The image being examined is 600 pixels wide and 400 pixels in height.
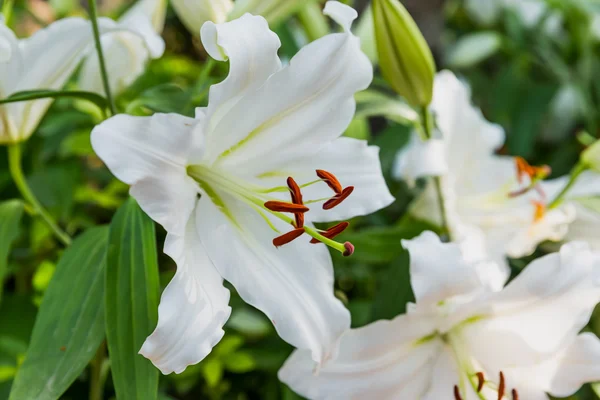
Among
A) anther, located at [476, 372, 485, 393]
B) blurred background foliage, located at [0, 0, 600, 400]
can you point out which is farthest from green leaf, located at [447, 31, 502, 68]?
anther, located at [476, 372, 485, 393]

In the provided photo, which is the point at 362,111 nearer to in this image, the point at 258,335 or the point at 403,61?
the point at 403,61

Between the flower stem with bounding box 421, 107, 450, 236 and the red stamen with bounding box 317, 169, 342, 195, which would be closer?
the red stamen with bounding box 317, 169, 342, 195

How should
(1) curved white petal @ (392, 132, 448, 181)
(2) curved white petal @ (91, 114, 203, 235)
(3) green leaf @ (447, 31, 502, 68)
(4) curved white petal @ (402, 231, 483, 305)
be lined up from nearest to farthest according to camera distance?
1. (2) curved white petal @ (91, 114, 203, 235)
2. (4) curved white petal @ (402, 231, 483, 305)
3. (1) curved white petal @ (392, 132, 448, 181)
4. (3) green leaf @ (447, 31, 502, 68)

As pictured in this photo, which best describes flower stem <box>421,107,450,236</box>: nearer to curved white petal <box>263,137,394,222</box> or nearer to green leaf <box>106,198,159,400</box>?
curved white petal <box>263,137,394,222</box>

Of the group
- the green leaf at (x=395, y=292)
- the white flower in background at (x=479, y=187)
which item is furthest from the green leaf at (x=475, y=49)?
the green leaf at (x=395, y=292)

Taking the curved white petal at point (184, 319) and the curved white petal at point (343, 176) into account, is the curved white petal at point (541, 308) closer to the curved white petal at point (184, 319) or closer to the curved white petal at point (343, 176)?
the curved white petal at point (343, 176)

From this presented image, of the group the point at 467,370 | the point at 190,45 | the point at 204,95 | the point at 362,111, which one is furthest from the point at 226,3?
the point at 190,45
